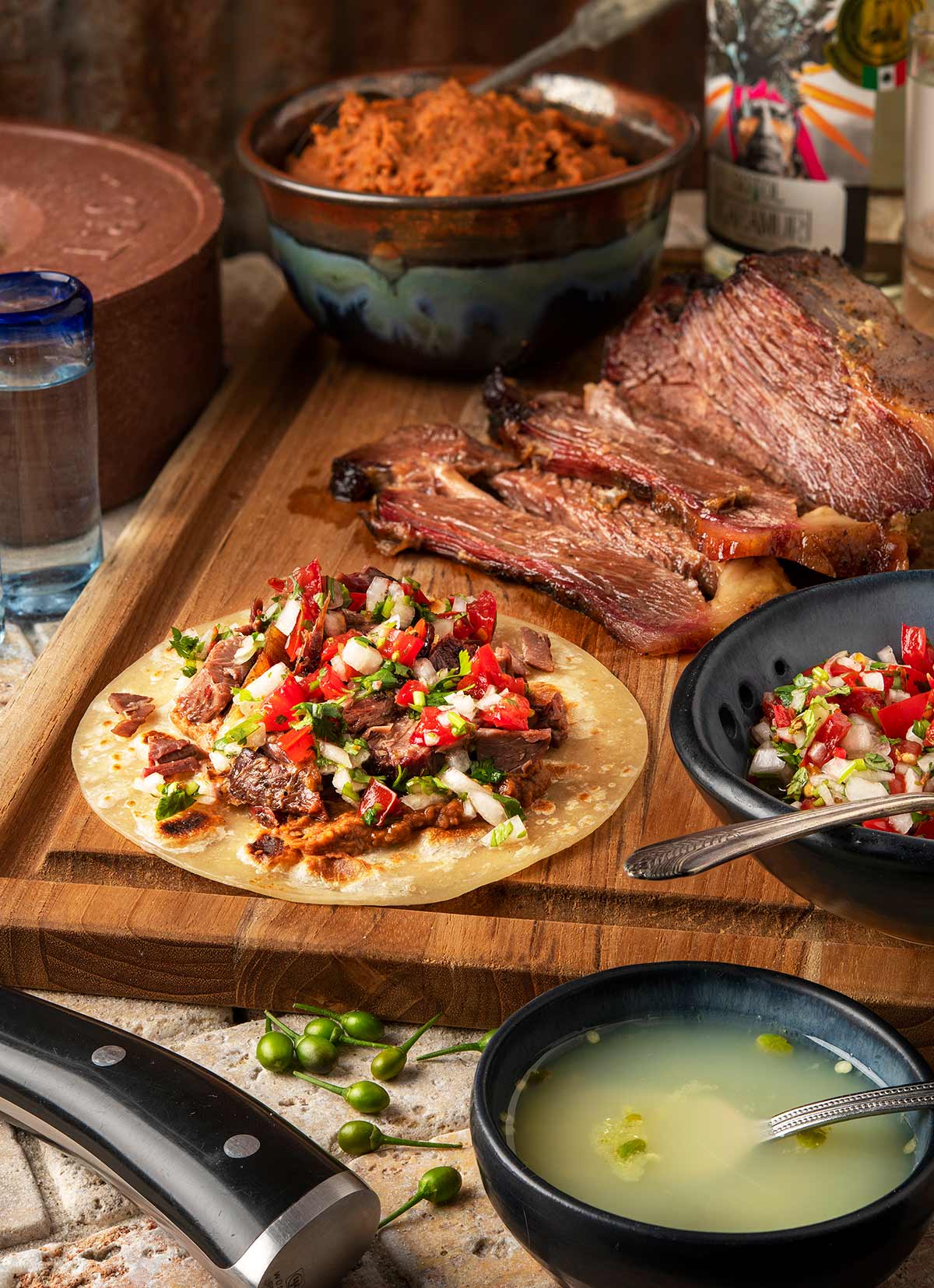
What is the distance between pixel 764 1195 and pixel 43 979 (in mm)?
1169

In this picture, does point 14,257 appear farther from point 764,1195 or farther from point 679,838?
point 764,1195

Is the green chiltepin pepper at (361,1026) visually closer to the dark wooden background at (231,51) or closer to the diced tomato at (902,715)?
the diced tomato at (902,715)

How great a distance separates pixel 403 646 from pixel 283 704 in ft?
A: 0.75

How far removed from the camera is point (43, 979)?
2.37 metres

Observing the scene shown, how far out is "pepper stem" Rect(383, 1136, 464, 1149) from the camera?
203cm

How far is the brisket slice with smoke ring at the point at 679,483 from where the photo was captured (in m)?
3.02

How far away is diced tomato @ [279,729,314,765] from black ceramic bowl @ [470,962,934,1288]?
2.50ft

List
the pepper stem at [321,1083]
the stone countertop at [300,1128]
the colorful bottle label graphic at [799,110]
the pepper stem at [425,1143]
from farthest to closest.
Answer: the colorful bottle label graphic at [799,110] → the pepper stem at [321,1083] → the pepper stem at [425,1143] → the stone countertop at [300,1128]

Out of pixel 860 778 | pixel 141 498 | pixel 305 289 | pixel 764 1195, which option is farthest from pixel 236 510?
pixel 764 1195

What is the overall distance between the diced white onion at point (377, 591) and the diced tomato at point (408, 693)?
1.00 feet

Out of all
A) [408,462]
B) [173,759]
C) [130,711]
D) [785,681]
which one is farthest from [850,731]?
[408,462]

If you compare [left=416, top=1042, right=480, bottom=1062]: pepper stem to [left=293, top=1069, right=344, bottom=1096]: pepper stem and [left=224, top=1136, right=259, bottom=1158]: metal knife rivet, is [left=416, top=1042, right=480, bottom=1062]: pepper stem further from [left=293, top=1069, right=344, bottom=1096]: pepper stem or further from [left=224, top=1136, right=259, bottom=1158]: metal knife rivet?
[left=224, top=1136, right=259, bottom=1158]: metal knife rivet

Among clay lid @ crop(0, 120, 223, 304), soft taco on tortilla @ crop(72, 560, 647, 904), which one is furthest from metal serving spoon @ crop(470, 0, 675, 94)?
soft taco on tortilla @ crop(72, 560, 647, 904)

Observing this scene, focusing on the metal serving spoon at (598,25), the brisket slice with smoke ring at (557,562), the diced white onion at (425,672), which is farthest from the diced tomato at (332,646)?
the metal serving spoon at (598,25)
